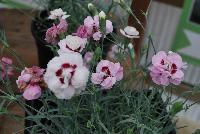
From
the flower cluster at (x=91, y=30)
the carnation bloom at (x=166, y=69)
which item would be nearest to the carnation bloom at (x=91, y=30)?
the flower cluster at (x=91, y=30)

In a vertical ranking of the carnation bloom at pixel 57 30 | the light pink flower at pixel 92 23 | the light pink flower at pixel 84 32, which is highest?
the light pink flower at pixel 92 23

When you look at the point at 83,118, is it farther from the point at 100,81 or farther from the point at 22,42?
the point at 22,42

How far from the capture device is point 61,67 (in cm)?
49

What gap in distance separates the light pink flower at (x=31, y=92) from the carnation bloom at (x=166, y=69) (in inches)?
6.5

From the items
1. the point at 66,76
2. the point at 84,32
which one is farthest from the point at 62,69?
the point at 84,32

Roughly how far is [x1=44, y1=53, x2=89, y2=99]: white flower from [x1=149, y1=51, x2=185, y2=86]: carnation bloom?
125 mm

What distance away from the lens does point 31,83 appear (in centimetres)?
57

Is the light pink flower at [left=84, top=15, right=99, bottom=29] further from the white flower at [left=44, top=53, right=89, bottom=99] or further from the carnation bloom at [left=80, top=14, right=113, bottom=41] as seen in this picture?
the white flower at [left=44, top=53, right=89, bottom=99]

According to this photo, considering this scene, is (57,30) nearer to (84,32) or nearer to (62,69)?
(84,32)

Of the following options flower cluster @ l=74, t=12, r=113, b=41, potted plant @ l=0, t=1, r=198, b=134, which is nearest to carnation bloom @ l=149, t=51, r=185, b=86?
potted plant @ l=0, t=1, r=198, b=134

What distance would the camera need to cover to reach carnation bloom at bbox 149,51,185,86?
561 millimetres

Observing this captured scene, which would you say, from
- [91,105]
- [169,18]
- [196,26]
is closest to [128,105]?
[91,105]

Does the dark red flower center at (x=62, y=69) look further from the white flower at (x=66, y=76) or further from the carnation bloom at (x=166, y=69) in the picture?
the carnation bloom at (x=166, y=69)

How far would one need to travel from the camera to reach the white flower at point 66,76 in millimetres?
478
